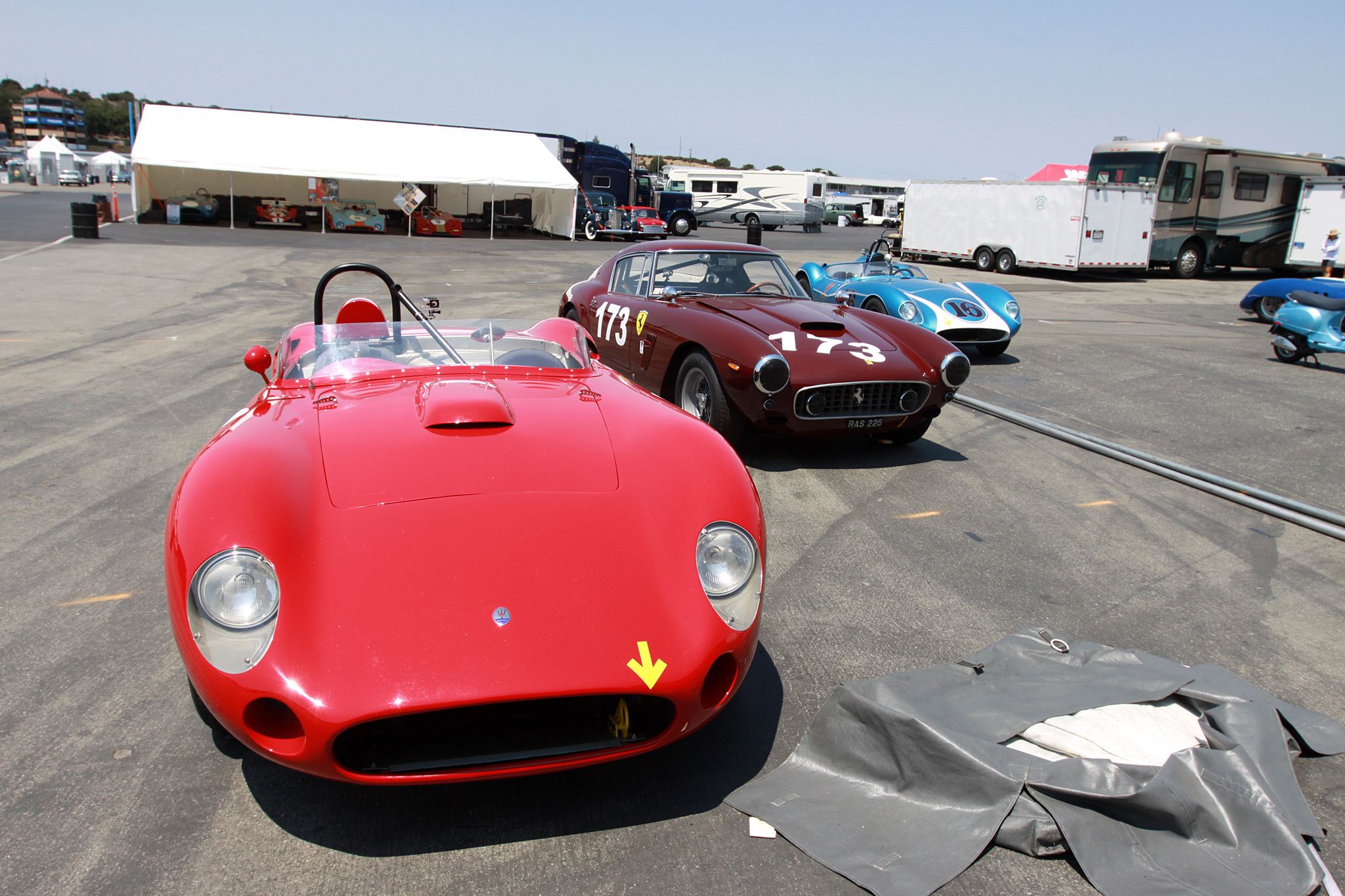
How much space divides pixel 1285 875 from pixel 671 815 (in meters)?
1.47

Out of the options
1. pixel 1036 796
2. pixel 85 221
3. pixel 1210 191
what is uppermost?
pixel 1210 191

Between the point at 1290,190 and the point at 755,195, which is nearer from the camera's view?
the point at 1290,190

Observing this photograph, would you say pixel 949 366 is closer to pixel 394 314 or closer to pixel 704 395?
pixel 704 395

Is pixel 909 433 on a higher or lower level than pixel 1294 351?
lower

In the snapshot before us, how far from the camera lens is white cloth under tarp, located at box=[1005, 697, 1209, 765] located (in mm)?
2406

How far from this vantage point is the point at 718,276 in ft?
22.9

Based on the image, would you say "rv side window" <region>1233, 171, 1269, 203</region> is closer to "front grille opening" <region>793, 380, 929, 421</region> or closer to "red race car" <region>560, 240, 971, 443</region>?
"red race car" <region>560, 240, 971, 443</region>

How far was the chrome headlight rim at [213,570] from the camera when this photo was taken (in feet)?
7.20

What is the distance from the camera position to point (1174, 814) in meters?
2.20

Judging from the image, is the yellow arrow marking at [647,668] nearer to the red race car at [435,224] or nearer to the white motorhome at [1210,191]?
the white motorhome at [1210,191]

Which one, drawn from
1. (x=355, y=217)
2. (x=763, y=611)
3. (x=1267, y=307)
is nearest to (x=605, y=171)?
(x=355, y=217)

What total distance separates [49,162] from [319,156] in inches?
2073

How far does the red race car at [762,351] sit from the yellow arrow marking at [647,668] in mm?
3365

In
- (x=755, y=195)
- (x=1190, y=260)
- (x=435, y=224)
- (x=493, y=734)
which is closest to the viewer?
(x=493, y=734)
